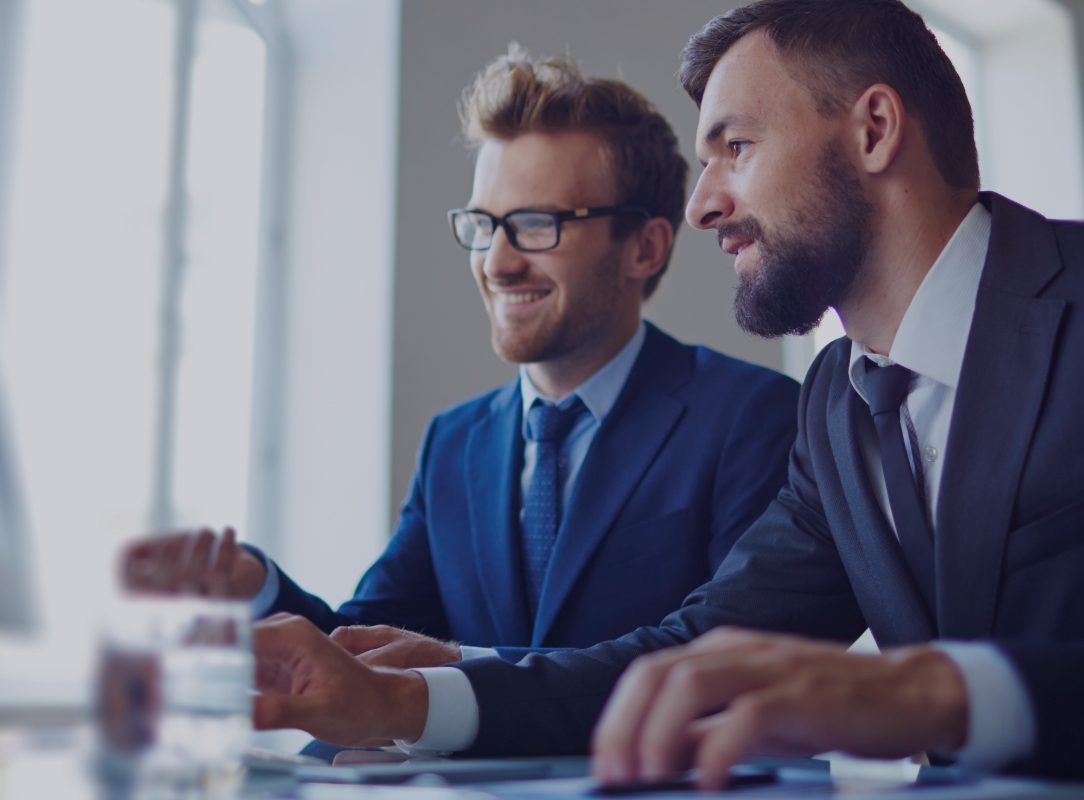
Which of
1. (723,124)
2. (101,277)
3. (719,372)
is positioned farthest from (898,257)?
(101,277)

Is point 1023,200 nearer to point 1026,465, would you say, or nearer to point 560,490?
point 560,490

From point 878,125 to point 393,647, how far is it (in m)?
1.08

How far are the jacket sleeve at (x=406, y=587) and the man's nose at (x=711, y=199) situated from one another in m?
0.91

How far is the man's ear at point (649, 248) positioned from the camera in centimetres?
234

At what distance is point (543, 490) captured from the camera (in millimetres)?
1961

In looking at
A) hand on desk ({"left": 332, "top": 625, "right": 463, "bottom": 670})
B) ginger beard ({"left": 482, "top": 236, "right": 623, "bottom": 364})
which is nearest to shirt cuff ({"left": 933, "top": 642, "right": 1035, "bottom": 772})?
hand on desk ({"left": 332, "top": 625, "right": 463, "bottom": 670})

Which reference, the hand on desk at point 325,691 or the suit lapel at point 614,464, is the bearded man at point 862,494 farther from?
the suit lapel at point 614,464

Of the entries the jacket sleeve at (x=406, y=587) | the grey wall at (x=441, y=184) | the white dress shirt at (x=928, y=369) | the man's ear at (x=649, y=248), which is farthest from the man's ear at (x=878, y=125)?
the grey wall at (x=441, y=184)

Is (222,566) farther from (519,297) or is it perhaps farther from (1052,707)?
(519,297)

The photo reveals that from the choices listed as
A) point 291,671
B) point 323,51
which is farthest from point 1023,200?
point 291,671

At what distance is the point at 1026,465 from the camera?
3.65 feet

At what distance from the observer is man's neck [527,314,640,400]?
2.20m

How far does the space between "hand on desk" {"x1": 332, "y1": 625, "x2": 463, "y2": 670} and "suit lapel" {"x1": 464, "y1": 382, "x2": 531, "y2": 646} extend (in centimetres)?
45

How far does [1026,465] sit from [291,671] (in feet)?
2.75
